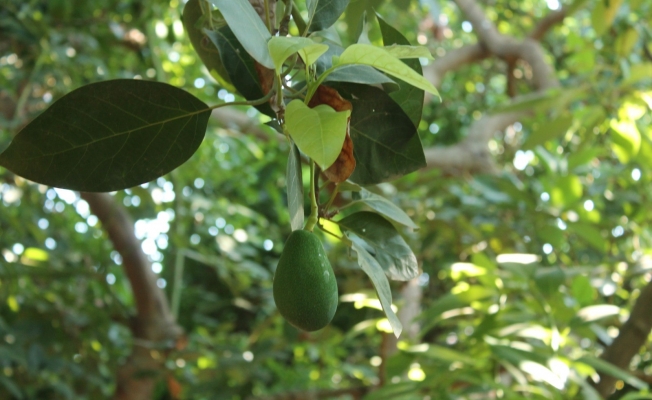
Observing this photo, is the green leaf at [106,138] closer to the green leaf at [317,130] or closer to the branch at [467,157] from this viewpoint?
the green leaf at [317,130]

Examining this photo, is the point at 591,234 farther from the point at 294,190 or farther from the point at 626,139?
the point at 294,190

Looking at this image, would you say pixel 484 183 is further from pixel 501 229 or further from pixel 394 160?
pixel 394 160

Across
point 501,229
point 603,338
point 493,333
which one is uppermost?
point 493,333

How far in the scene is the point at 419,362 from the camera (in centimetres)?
114

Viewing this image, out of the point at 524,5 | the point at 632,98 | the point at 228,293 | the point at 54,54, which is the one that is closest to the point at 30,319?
the point at 54,54

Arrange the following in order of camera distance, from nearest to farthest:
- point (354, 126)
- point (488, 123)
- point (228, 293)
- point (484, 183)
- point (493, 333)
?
point (354, 126) < point (493, 333) < point (484, 183) < point (488, 123) < point (228, 293)

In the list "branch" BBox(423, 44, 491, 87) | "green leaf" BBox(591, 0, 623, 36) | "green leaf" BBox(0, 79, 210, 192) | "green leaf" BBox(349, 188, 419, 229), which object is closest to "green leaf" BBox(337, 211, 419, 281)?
"green leaf" BBox(349, 188, 419, 229)

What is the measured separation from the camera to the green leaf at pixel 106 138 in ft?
1.23

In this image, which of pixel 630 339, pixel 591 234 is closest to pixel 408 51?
pixel 630 339

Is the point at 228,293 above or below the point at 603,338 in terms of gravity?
below

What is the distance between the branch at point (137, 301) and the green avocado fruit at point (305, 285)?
1365mm

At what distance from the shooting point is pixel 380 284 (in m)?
0.38

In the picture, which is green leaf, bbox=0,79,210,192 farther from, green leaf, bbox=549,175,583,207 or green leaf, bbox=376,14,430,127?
green leaf, bbox=549,175,583,207

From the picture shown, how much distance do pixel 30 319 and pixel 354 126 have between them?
53.9 inches
